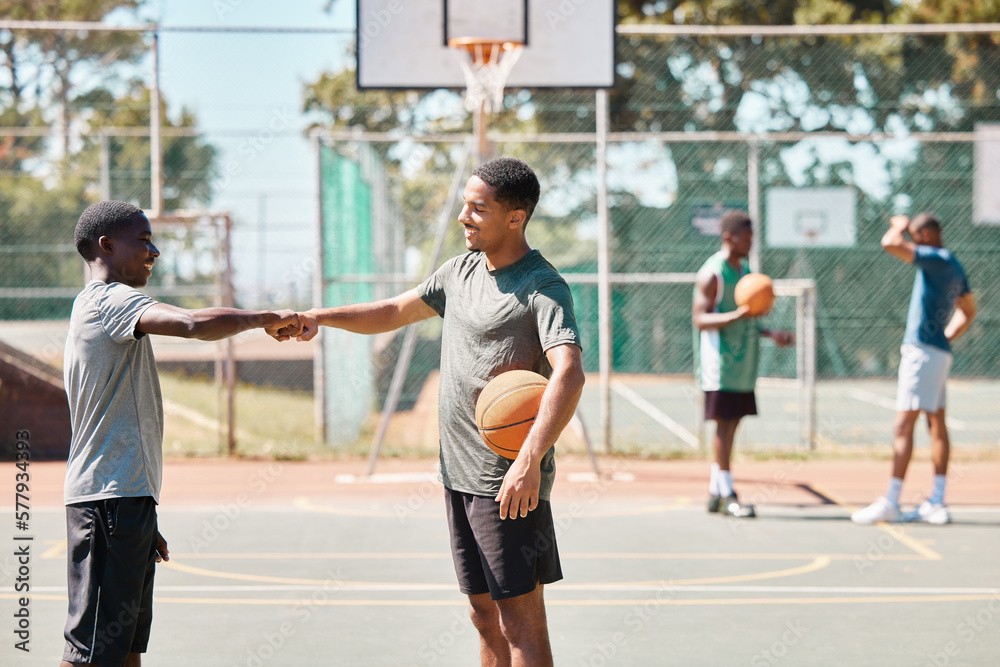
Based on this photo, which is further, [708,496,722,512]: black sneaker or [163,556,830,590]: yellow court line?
[708,496,722,512]: black sneaker

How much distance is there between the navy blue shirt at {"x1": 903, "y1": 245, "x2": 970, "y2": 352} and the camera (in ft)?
24.0

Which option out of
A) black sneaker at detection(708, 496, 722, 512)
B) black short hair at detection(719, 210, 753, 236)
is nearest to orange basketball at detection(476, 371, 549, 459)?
black short hair at detection(719, 210, 753, 236)

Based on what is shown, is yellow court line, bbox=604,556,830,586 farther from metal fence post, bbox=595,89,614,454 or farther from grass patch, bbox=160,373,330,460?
grass patch, bbox=160,373,330,460

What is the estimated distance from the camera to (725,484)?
25.2 feet

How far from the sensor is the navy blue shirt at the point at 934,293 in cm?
732

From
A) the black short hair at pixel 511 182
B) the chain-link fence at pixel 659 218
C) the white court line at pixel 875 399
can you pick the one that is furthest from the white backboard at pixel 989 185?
the black short hair at pixel 511 182

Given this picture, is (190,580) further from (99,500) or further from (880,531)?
(880,531)

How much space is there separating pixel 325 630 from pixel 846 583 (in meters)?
2.89

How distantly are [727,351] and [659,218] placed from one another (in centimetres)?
1132

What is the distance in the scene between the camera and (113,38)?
26.7 metres

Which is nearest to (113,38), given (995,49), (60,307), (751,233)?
(60,307)

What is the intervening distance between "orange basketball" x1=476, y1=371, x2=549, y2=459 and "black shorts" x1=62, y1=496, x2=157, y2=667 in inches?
45.3

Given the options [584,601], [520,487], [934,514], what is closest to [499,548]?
[520,487]

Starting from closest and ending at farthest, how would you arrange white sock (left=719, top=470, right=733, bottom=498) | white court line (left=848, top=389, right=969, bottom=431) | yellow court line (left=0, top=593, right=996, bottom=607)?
1. yellow court line (left=0, top=593, right=996, bottom=607)
2. white sock (left=719, top=470, right=733, bottom=498)
3. white court line (left=848, top=389, right=969, bottom=431)
